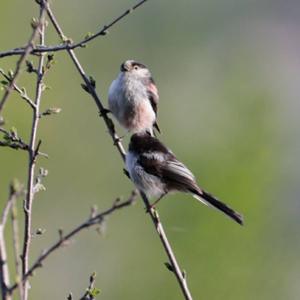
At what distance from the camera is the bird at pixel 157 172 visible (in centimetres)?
626

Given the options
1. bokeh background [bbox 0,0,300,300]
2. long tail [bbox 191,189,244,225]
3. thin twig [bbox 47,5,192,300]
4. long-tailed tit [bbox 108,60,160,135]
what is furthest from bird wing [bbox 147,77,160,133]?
bokeh background [bbox 0,0,300,300]

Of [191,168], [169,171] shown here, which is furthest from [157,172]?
[191,168]

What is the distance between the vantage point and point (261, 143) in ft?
77.1

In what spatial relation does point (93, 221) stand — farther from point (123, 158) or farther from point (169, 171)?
point (169, 171)

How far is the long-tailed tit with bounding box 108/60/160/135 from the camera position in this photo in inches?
278

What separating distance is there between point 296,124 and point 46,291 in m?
11.4

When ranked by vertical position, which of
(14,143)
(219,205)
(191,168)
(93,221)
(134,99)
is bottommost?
(93,221)

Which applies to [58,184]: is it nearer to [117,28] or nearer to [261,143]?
[261,143]

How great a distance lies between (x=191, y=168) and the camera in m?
22.8

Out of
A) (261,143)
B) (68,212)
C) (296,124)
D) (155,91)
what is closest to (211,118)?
(296,124)

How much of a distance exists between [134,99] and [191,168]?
15.6 meters

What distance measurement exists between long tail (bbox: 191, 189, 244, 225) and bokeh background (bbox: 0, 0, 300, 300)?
9.20 m

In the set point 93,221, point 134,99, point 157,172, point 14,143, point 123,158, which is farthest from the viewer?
→ point 134,99

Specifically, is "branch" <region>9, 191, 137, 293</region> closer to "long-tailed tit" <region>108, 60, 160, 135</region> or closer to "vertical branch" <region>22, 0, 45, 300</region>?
"vertical branch" <region>22, 0, 45, 300</region>
